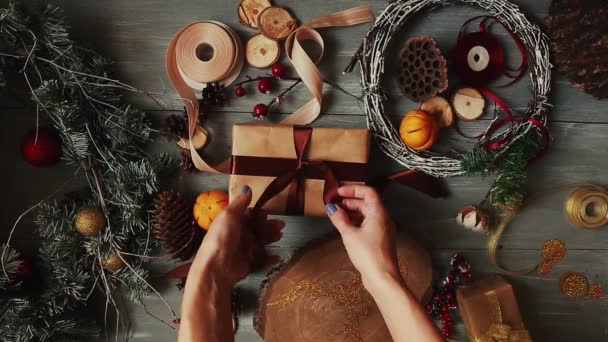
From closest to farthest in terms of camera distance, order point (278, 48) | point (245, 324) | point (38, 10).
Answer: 1. point (38, 10)
2. point (278, 48)
3. point (245, 324)

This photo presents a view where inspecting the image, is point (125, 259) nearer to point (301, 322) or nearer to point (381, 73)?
point (301, 322)

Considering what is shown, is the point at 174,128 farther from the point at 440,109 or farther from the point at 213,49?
the point at 440,109

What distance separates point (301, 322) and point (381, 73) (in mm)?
664

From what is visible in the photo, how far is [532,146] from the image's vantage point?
51.4 inches

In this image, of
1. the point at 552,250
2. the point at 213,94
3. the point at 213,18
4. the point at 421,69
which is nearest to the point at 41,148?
the point at 213,94

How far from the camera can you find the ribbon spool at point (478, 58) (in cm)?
132

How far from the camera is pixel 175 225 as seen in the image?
4.18 ft

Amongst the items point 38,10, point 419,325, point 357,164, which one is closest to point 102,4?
point 38,10

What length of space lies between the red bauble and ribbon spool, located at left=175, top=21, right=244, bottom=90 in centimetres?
37

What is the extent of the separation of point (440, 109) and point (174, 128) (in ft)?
2.26

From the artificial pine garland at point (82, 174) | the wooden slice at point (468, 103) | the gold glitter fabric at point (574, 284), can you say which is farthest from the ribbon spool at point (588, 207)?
the artificial pine garland at point (82, 174)

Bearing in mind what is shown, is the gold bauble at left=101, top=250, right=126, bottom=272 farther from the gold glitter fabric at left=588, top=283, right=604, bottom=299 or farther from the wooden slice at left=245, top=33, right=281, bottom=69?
the gold glitter fabric at left=588, top=283, right=604, bottom=299

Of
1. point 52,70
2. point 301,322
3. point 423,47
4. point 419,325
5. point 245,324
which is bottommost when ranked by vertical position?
point 245,324

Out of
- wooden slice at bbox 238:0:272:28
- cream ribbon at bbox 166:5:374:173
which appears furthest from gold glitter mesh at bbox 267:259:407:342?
wooden slice at bbox 238:0:272:28
